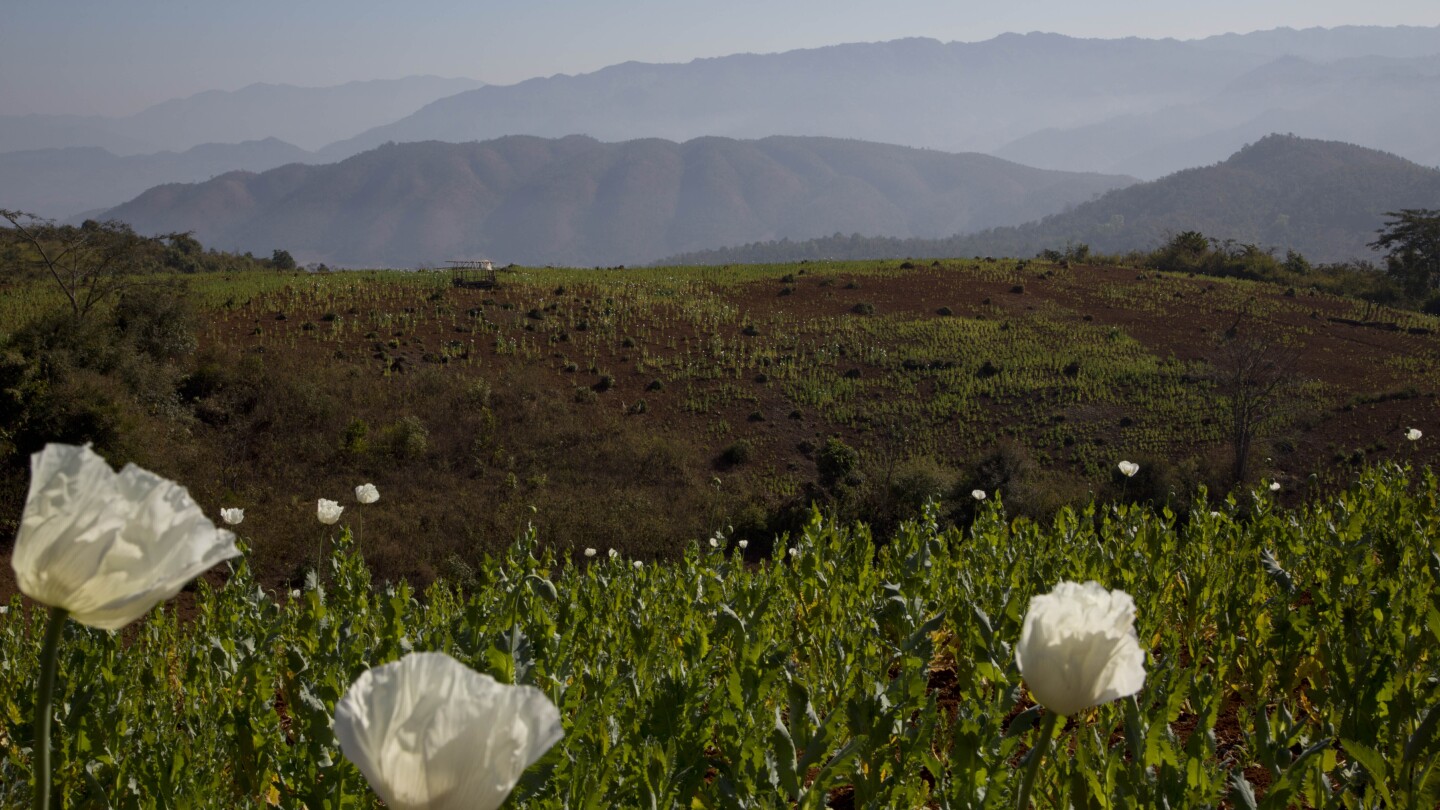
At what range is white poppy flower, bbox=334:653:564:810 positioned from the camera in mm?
875

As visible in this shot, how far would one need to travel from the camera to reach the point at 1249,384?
21.1m

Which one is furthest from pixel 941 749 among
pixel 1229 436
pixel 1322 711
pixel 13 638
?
pixel 1229 436

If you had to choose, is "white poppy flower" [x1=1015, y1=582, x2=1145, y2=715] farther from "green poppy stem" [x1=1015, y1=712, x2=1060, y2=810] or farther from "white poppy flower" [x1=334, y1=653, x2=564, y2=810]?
"white poppy flower" [x1=334, y1=653, x2=564, y2=810]

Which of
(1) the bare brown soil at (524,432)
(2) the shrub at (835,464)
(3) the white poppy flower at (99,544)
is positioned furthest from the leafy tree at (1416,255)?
(3) the white poppy flower at (99,544)

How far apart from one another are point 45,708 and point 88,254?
2592 cm

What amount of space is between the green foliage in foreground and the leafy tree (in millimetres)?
50529

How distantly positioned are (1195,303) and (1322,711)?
115 feet

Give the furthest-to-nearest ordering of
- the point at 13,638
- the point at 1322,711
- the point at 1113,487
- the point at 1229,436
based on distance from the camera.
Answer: the point at 1229,436 < the point at 1113,487 < the point at 13,638 < the point at 1322,711

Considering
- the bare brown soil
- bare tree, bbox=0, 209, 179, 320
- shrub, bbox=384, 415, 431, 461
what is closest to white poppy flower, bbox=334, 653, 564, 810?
the bare brown soil

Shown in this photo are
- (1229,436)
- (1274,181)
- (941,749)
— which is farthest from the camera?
(1274,181)

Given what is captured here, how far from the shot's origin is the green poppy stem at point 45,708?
0.90m

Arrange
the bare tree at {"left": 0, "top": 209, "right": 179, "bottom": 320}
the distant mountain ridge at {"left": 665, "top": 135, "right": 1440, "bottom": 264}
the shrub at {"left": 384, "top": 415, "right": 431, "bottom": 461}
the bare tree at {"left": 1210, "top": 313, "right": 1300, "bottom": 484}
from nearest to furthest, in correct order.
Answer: the bare tree at {"left": 1210, "top": 313, "right": 1300, "bottom": 484} < the shrub at {"left": 384, "top": 415, "right": 431, "bottom": 461} < the bare tree at {"left": 0, "top": 209, "right": 179, "bottom": 320} < the distant mountain ridge at {"left": 665, "top": 135, "right": 1440, "bottom": 264}

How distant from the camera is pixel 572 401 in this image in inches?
878

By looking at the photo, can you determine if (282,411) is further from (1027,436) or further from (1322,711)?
(1322,711)
